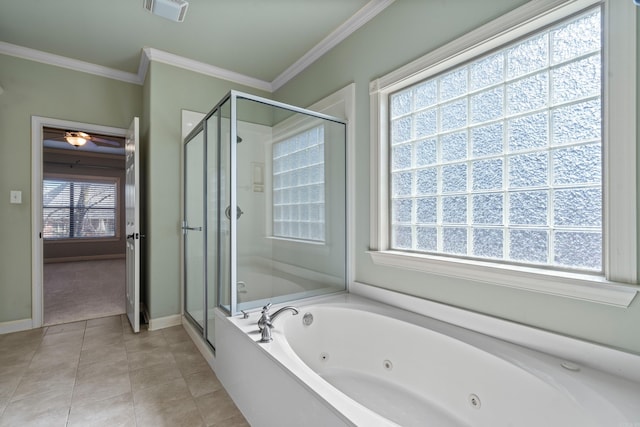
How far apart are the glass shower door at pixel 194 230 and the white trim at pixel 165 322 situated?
0.17 metres

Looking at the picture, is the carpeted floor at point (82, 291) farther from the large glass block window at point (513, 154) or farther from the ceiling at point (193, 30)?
the large glass block window at point (513, 154)

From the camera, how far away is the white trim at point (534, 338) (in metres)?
1.09

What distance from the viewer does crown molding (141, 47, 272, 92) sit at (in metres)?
2.73

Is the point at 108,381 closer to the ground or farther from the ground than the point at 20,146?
closer to the ground

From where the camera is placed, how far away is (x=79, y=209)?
694 centimetres

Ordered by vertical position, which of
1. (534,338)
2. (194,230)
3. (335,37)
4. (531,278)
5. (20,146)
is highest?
(335,37)

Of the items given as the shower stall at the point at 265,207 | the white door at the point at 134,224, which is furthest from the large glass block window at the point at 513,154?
the white door at the point at 134,224

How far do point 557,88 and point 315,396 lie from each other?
1629 millimetres

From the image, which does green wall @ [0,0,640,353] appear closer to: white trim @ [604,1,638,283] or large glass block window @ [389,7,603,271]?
large glass block window @ [389,7,603,271]

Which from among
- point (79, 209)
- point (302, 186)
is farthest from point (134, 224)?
point (79, 209)

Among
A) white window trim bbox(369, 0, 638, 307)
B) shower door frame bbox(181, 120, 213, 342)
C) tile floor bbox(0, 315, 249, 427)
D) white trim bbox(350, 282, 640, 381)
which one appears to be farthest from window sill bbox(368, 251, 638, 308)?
shower door frame bbox(181, 120, 213, 342)

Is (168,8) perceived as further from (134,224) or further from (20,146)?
(20,146)

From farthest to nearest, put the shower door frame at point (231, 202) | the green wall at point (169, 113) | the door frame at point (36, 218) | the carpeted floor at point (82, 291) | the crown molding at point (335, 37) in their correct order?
the carpeted floor at point (82, 291) → the door frame at point (36, 218) → the crown molding at point (335, 37) → the shower door frame at point (231, 202) → the green wall at point (169, 113)

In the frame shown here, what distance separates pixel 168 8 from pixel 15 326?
119 inches
